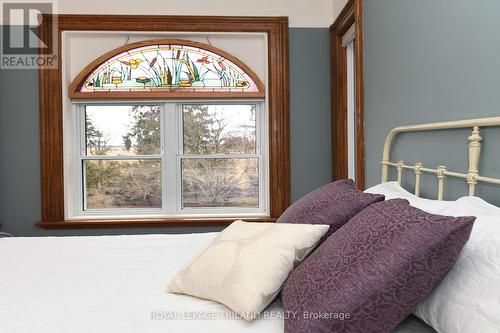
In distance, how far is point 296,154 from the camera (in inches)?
124

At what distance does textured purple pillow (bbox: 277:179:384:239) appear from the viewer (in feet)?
4.25

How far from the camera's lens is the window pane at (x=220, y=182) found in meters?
3.29

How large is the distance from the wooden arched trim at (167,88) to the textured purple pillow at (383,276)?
2393 millimetres

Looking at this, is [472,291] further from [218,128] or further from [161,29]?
[161,29]

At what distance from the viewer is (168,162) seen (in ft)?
10.6

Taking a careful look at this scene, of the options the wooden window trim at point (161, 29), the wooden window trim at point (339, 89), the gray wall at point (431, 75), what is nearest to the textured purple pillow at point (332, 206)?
the gray wall at point (431, 75)

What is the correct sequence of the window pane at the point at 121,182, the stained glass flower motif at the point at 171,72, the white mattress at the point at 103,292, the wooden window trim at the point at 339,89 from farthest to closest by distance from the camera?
the window pane at the point at 121,182 < the stained glass flower motif at the point at 171,72 < the wooden window trim at the point at 339,89 < the white mattress at the point at 103,292

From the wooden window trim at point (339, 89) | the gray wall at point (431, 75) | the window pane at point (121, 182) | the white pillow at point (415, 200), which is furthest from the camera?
the window pane at point (121, 182)

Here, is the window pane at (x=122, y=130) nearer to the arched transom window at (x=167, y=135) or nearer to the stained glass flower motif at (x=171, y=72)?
the arched transom window at (x=167, y=135)

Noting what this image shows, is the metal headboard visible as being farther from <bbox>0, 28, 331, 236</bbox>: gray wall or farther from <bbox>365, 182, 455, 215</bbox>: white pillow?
<bbox>0, 28, 331, 236</bbox>: gray wall

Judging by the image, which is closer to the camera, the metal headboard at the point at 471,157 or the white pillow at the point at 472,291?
the white pillow at the point at 472,291

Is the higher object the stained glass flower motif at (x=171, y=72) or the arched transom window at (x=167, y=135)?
the stained glass flower motif at (x=171, y=72)

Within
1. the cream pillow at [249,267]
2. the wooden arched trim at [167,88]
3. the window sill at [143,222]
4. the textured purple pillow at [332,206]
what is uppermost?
the wooden arched trim at [167,88]

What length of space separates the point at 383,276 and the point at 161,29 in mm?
2774
